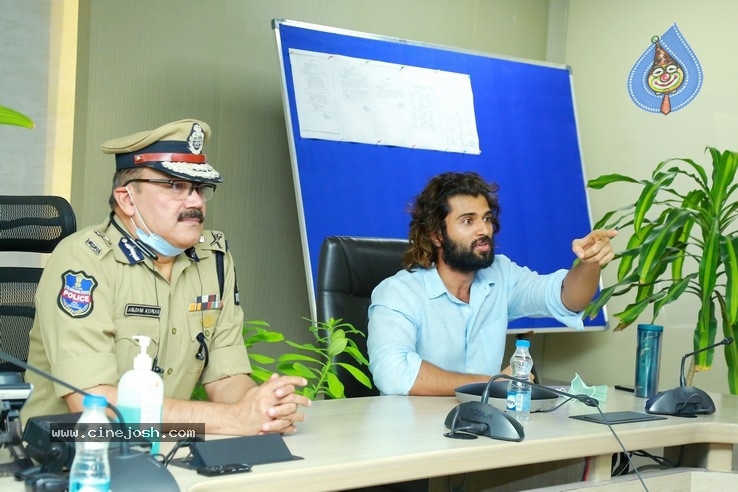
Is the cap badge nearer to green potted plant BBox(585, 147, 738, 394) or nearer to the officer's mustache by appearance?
the officer's mustache

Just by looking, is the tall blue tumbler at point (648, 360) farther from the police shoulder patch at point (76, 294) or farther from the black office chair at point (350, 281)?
the police shoulder patch at point (76, 294)

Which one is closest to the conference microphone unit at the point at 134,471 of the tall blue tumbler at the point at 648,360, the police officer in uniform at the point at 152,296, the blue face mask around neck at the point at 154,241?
the police officer in uniform at the point at 152,296

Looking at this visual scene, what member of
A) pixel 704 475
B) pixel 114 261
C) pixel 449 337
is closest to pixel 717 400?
pixel 704 475

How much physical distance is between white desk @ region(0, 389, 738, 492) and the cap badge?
2.09 feet

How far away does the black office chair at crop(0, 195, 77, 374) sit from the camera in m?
2.09

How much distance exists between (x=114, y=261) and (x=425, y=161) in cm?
227

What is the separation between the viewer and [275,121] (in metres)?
3.98

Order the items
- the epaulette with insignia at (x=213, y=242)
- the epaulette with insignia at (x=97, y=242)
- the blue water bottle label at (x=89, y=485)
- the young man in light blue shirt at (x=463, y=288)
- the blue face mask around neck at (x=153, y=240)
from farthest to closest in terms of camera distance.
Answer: the young man in light blue shirt at (x=463, y=288), the epaulette with insignia at (x=213, y=242), the blue face mask around neck at (x=153, y=240), the epaulette with insignia at (x=97, y=242), the blue water bottle label at (x=89, y=485)

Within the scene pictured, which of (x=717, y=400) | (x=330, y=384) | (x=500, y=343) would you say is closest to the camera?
(x=330, y=384)

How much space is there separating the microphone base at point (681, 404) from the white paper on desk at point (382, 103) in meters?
1.87

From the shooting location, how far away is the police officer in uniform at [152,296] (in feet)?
5.84

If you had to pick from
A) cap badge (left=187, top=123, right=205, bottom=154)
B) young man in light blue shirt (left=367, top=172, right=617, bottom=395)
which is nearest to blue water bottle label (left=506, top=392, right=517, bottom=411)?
young man in light blue shirt (left=367, top=172, right=617, bottom=395)

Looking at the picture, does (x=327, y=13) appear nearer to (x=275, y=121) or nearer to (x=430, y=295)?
(x=275, y=121)

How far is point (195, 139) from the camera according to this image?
2.08 m
